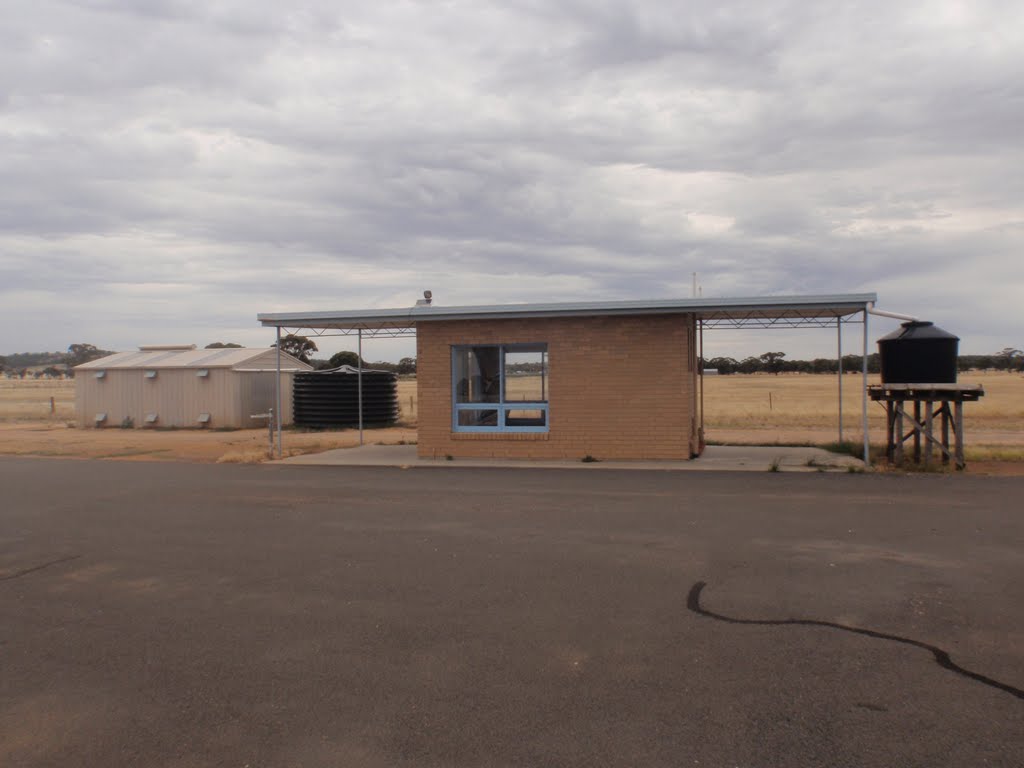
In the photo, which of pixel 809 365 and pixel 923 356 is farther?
pixel 809 365

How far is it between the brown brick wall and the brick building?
0.02 meters

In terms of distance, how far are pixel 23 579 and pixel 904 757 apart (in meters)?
7.31

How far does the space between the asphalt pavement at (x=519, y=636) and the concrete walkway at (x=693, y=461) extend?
14.4 ft

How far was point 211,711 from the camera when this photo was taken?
4758mm

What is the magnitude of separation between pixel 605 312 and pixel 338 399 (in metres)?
14.6

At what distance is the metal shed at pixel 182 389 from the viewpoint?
29.5 m

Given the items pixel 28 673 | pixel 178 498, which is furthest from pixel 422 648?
pixel 178 498

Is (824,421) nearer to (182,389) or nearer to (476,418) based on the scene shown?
(476,418)

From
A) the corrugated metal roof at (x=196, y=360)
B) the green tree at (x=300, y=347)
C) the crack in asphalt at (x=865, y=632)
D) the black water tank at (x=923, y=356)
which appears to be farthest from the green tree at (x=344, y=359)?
the crack in asphalt at (x=865, y=632)

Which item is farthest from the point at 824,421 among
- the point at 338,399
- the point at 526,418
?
the point at 338,399

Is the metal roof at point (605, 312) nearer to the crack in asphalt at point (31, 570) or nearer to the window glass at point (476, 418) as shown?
the window glass at point (476, 418)

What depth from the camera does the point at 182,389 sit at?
30.1 meters

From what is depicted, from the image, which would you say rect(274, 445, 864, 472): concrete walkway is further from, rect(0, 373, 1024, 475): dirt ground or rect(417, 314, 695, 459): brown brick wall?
rect(0, 373, 1024, 475): dirt ground

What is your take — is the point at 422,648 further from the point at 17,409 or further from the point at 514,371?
the point at 17,409
